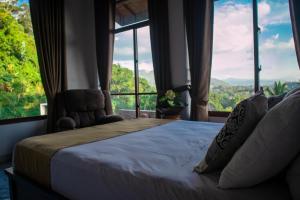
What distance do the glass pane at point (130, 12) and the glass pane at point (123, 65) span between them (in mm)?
227

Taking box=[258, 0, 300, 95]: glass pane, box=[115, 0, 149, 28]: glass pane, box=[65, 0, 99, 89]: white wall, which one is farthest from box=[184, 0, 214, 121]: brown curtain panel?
box=[65, 0, 99, 89]: white wall

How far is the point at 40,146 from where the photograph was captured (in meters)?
1.66

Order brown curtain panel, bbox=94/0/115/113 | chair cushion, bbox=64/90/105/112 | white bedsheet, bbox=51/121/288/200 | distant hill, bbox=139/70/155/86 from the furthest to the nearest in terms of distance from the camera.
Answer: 1. brown curtain panel, bbox=94/0/115/113
2. distant hill, bbox=139/70/155/86
3. chair cushion, bbox=64/90/105/112
4. white bedsheet, bbox=51/121/288/200

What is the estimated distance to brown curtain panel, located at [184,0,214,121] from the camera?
3.35 meters

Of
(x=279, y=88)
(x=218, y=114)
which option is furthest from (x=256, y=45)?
(x=218, y=114)

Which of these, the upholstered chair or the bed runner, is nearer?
the bed runner

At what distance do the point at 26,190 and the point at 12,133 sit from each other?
234 cm

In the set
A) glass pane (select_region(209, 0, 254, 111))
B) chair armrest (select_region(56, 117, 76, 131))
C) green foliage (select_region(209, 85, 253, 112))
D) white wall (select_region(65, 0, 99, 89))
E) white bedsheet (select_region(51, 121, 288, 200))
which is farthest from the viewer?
white wall (select_region(65, 0, 99, 89))

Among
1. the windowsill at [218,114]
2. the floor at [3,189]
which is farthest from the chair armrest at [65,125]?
the windowsill at [218,114]

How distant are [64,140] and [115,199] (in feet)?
2.73

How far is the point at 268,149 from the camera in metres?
0.83

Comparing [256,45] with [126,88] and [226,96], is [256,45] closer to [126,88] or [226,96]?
[226,96]

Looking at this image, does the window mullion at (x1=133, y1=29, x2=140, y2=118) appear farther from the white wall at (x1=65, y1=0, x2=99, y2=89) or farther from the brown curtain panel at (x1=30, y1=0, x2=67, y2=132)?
the brown curtain panel at (x1=30, y1=0, x2=67, y2=132)

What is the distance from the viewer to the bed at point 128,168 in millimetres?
962
